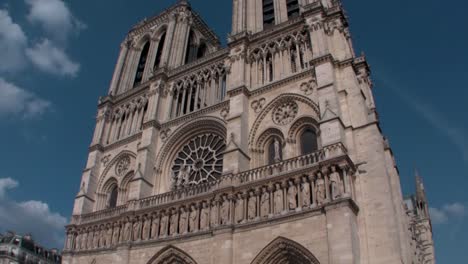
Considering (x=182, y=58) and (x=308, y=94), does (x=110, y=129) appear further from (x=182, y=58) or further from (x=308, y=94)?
(x=308, y=94)

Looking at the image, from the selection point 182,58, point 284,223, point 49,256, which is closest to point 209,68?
point 182,58

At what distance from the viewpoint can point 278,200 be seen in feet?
49.5

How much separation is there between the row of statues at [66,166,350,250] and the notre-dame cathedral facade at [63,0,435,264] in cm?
5

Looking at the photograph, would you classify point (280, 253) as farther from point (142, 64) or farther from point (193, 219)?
point (142, 64)

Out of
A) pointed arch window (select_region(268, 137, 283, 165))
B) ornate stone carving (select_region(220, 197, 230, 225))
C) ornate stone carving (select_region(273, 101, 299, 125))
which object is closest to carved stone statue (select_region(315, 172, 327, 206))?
pointed arch window (select_region(268, 137, 283, 165))

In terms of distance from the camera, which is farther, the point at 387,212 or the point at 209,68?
the point at 209,68

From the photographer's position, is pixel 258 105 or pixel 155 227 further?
pixel 258 105

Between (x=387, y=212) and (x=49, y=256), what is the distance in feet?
109

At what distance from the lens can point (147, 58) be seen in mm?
27938

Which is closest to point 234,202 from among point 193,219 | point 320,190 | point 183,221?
point 193,219

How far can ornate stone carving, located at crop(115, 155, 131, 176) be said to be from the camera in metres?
22.8

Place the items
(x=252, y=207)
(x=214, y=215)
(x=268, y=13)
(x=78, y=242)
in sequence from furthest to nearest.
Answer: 1. (x=268, y=13)
2. (x=78, y=242)
3. (x=214, y=215)
4. (x=252, y=207)

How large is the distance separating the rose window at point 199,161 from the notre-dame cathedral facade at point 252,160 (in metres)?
0.06

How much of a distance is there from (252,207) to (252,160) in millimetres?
2820
